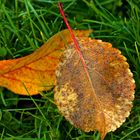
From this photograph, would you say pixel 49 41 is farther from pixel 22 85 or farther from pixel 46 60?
pixel 22 85

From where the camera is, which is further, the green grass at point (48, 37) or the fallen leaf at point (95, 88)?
the green grass at point (48, 37)

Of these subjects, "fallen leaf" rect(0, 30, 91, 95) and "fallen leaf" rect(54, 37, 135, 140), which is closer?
"fallen leaf" rect(54, 37, 135, 140)

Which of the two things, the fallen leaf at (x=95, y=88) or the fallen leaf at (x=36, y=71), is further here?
the fallen leaf at (x=36, y=71)

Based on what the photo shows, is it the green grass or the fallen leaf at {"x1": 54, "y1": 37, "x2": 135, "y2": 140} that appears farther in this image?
the green grass

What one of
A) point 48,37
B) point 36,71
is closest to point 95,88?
point 36,71

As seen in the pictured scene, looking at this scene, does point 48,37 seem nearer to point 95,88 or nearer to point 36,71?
point 36,71
